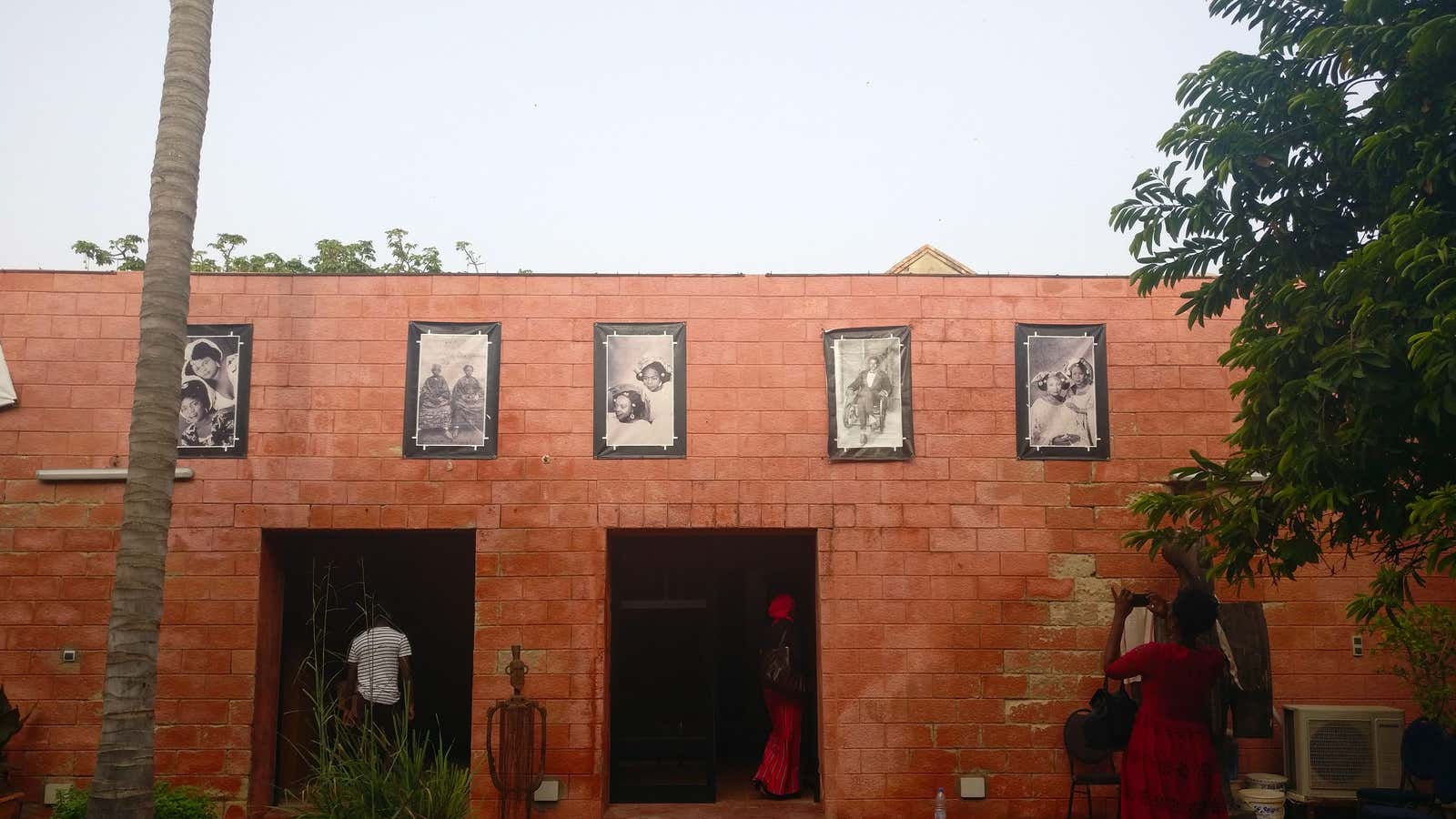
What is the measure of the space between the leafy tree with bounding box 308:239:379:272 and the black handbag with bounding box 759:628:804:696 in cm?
1510

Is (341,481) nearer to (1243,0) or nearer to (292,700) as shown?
(292,700)

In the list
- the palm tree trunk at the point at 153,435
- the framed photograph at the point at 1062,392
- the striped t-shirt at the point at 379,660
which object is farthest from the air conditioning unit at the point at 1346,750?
the palm tree trunk at the point at 153,435

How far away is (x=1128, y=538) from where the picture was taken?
23.7 feet

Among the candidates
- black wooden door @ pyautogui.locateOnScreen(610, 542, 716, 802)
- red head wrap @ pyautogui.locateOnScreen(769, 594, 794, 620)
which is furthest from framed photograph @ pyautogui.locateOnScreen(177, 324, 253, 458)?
red head wrap @ pyautogui.locateOnScreen(769, 594, 794, 620)

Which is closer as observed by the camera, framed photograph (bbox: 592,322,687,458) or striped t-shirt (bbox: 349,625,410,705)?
striped t-shirt (bbox: 349,625,410,705)

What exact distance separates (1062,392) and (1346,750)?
347 centimetres

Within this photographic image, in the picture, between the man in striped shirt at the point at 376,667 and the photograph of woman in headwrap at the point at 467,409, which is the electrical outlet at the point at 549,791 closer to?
the man in striped shirt at the point at 376,667

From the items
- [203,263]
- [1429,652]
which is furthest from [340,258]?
[1429,652]

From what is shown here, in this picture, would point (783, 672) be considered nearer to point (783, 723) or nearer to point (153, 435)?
point (783, 723)

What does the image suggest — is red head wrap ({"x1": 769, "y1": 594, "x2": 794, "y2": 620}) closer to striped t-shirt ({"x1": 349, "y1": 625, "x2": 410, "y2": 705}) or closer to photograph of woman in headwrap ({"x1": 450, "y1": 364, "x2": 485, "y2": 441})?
photograph of woman in headwrap ({"x1": 450, "y1": 364, "x2": 485, "y2": 441})

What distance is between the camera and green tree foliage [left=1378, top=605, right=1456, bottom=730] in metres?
9.09

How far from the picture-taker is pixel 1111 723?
5.69 metres

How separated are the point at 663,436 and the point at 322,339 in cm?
292

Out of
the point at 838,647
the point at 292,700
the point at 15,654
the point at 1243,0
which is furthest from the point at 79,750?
the point at 1243,0
